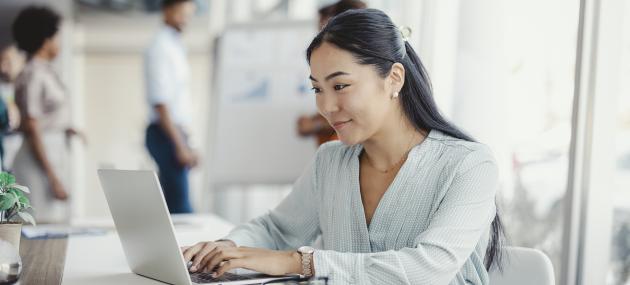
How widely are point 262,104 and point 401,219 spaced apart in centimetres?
230

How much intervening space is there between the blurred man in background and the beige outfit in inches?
24.8

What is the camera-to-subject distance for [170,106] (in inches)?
171

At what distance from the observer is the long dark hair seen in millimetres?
1487

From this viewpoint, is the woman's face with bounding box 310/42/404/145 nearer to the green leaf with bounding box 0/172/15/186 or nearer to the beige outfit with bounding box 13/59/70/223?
the green leaf with bounding box 0/172/15/186

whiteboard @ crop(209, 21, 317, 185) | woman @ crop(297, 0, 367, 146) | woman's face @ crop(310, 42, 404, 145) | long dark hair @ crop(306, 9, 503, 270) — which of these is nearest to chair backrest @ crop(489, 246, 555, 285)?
long dark hair @ crop(306, 9, 503, 270)

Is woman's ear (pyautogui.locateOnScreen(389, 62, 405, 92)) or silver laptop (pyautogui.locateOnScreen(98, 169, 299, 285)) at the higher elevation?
woman's ear (pyautogui.locateOnScreen(389, 62, 405, 92))

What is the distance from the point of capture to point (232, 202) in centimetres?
538

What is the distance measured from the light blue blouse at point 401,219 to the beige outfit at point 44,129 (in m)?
3.07

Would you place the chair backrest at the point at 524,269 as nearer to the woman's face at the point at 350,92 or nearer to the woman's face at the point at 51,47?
the woman's face at the point at 350,92

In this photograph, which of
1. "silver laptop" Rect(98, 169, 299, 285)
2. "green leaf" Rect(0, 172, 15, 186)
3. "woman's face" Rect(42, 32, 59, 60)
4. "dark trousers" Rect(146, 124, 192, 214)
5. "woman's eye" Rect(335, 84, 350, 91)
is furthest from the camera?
"woman's face" Rect(42, 32, 59, 60)

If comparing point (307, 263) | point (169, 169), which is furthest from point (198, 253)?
point (169, 169)

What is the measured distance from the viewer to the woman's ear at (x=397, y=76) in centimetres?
154

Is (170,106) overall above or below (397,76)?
below

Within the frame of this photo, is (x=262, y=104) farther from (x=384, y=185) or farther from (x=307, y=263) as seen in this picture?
(x=307, y=263)
